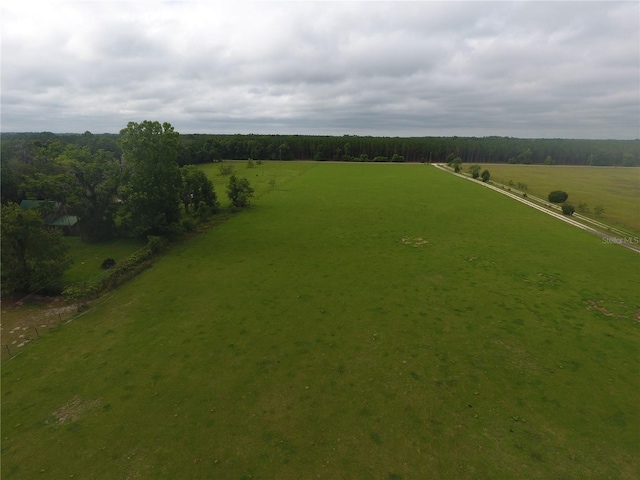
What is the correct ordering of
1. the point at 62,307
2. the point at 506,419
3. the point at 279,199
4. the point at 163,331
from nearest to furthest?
the point at 506,419 < the point at 163,331 < the point at 62,307 < the point at 279,199

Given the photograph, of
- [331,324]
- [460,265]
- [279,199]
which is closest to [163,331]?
[331,324]

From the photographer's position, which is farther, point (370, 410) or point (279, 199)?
point (279, 199)

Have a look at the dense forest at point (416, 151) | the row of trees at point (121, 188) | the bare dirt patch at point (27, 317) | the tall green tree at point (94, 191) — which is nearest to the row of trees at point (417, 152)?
the dense forest at point (416, 151)

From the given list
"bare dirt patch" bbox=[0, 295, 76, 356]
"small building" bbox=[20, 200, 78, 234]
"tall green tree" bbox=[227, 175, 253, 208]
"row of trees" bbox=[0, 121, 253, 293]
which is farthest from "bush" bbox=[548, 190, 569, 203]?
"small building" bbox=[20, 200, 78, 234]

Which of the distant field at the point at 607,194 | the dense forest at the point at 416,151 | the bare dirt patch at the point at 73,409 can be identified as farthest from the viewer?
the dense forest at the point at 416,151

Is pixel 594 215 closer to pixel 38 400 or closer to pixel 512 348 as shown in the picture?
pixel 512 348

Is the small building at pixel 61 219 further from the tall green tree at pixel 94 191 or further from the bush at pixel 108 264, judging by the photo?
the bush at pixel 108 264

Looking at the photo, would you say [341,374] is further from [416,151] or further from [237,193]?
[416,151]
